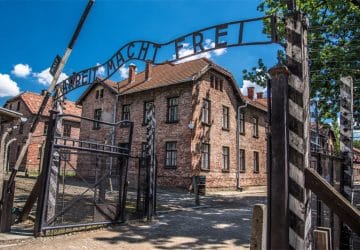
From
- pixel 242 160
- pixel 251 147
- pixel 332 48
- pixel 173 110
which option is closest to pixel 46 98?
pixel 332 48

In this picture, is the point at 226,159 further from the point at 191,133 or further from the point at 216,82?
the point at 216,82

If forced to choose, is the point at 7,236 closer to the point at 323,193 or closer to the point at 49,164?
the point at 49,164

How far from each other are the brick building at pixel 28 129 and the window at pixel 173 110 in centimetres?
1595

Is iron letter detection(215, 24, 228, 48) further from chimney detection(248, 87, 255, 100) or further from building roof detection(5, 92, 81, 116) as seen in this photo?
building roof detection(5, 92, 81, 116)

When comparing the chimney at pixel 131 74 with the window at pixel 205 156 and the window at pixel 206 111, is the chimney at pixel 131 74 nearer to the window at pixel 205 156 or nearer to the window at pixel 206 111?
the window at pixel 206 111

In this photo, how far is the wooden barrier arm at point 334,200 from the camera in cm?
311

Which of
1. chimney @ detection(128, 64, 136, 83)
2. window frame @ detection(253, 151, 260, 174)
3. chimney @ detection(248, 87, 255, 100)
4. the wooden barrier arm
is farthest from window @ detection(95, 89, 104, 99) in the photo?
the wooden barrier arm

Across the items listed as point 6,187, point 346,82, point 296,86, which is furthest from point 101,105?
point 296,86

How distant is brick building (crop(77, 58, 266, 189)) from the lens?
20.0 meters

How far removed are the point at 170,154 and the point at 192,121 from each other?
8.96 ft

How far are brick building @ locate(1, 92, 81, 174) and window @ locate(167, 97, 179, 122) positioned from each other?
15.9 metres

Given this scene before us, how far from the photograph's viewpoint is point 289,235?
3.23 m

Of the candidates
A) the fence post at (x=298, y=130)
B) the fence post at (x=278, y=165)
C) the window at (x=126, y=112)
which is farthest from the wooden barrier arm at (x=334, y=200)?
the window at (x=126, y=112)

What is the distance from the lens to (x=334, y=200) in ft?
10.5
